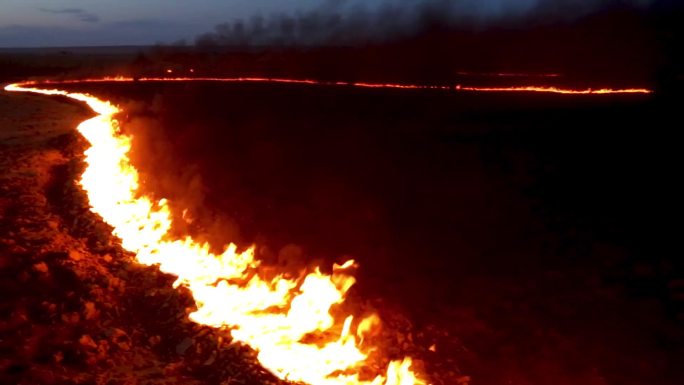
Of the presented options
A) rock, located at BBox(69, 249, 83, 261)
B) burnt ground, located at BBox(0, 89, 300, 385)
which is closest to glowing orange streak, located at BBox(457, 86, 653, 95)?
burnt ground, located at BBox(0, 89, 300, 385)

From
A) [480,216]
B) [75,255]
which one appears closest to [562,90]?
[480,216]

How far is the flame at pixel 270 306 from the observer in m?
5.62

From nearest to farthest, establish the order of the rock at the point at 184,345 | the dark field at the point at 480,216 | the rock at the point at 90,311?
the dark field at the point at 480,216 < the rock at the point at 184,345 < the rock at the point at 90,311

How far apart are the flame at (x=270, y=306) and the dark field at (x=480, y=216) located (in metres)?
0.43

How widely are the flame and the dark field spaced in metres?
0.43

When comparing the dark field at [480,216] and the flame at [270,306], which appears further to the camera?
the dark field at [480,216]

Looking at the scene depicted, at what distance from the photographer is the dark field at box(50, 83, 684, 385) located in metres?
5.95

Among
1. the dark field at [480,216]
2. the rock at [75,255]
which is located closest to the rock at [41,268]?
the rock at [75,255]

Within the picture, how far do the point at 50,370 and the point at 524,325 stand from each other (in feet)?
13.9

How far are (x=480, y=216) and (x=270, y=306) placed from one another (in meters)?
4.02

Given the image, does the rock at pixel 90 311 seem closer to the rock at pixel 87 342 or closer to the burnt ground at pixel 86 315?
the burnt ground at pixel 86 315

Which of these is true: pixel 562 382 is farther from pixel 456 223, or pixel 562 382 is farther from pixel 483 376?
pixel 456 223

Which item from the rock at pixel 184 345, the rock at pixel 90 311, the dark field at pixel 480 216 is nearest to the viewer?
the dark field at pixel 480 216

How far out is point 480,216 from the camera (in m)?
9.45
